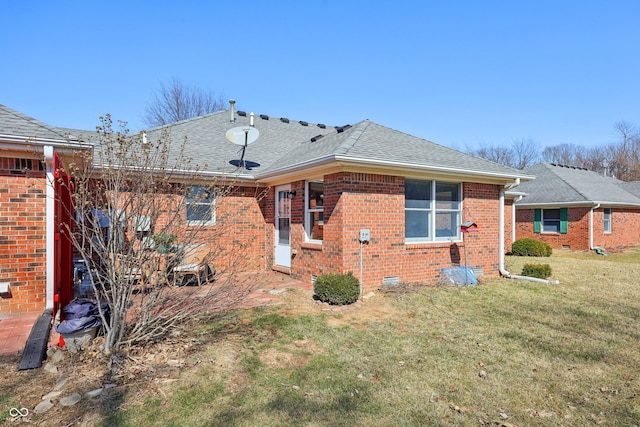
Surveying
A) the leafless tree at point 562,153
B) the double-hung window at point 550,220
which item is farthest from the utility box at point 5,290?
the leafless tree at point 562,153

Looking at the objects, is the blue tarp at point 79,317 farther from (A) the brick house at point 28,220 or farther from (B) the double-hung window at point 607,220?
(B) the double-hung window at point 607,220

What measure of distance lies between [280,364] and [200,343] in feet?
4.00

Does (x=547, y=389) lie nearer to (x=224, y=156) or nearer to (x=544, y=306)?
(x=544, y=306)

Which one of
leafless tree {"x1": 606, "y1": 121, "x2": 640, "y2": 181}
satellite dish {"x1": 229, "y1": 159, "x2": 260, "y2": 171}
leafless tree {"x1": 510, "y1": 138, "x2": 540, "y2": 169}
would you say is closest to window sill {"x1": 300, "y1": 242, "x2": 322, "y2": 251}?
satellite dish {"x1": 229, "y1": 159, "x2": 260, "y2": 171}

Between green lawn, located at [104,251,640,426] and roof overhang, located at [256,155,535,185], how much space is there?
9.55 ft

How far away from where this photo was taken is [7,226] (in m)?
5.29

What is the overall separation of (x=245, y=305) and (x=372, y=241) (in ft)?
10.3

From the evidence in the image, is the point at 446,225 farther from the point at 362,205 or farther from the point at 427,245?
the point at 362,205

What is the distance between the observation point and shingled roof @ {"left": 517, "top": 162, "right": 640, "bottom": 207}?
17953 mm

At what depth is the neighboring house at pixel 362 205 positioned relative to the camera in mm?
7645

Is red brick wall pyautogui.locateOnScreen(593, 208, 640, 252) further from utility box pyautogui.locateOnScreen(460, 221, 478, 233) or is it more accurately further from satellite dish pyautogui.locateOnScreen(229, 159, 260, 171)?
satellite dish pyautogui.locateOnScreen(229, 159, 260, 171)

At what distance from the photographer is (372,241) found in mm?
7887

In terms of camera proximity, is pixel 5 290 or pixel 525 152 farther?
pixel 525 152

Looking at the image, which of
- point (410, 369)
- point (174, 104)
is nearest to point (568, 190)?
point (410, 369)
